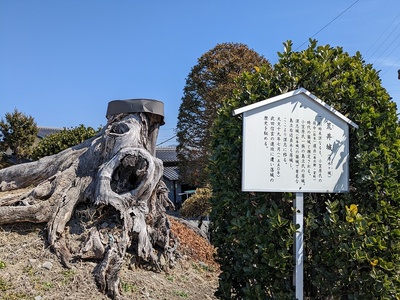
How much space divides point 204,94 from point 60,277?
11898mm

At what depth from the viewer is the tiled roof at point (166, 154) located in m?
25.8

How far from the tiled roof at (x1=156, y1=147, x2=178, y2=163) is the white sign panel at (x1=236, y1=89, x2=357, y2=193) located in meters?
21.9

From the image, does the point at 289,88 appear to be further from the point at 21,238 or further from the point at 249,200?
the point at 21,238

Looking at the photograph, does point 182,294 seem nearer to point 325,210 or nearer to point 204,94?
point 325,210

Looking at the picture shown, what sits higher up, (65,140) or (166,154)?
(166,154)

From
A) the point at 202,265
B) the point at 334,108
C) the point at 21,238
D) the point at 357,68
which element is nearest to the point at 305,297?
the point at 334,108

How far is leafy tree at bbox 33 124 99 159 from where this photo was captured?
12.1 meters

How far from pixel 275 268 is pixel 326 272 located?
40 cm

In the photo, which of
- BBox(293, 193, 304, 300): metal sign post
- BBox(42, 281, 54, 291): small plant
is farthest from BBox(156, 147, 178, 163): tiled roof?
BBox(293, 193, 304, 300): metal sign post

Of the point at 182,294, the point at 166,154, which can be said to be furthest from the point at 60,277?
the point at 166,154

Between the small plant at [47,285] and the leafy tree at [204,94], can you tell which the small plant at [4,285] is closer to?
the small plant at [47,285]

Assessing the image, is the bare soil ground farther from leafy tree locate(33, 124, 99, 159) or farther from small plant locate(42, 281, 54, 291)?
leafy tree locate(33, 124, 99, 159)

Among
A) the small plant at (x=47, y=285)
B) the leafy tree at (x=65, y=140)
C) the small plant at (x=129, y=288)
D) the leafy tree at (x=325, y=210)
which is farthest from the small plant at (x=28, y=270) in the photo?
the leafy tree at (x=65, y=140)

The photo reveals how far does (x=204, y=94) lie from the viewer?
15.8m
